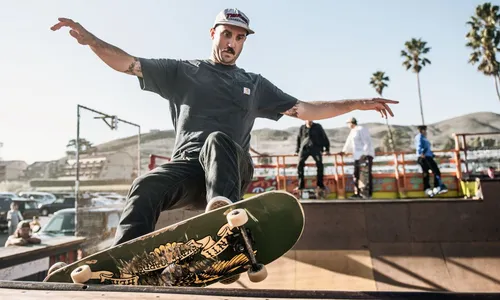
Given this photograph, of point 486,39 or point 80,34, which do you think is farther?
point 486,39

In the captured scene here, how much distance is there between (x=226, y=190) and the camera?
1822 mm

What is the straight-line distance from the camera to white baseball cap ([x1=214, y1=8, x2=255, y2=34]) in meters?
2.31

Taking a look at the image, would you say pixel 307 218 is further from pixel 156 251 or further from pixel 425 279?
pixel 156 251

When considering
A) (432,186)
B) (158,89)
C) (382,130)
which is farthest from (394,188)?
(382,130)

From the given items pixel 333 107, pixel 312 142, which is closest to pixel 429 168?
pixel 312 142

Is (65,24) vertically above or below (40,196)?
above

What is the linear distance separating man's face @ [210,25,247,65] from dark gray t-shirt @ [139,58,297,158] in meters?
0.07

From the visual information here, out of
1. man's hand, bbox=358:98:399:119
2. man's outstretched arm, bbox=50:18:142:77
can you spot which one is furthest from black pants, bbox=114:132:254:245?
man's hand, bbox=358:98:399:119

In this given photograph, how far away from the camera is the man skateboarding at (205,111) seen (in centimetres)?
192

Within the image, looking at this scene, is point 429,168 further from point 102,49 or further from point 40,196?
point 40,196

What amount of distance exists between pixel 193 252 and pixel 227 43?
1.45m

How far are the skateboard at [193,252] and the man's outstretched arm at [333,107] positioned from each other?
114 centimetres

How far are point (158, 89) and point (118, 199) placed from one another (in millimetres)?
8241

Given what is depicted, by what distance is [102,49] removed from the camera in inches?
82.7
